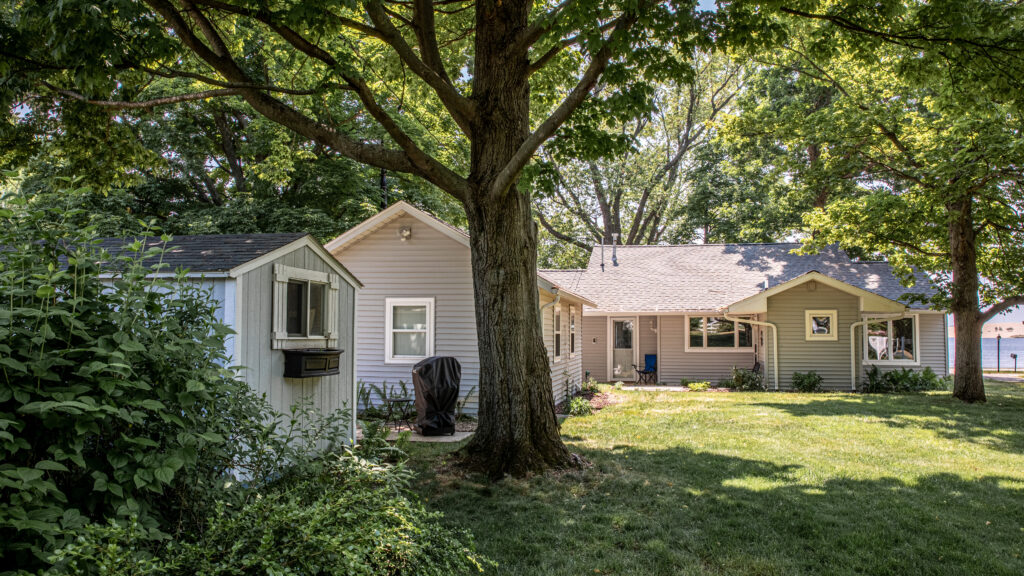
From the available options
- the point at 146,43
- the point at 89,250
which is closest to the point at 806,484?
the point at 89,250

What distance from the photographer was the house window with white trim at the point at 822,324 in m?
17.6

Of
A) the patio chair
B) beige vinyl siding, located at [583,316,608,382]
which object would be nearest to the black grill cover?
the patio chair

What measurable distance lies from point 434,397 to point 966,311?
13193 mm

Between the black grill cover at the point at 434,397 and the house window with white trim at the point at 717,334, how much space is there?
11404 mm

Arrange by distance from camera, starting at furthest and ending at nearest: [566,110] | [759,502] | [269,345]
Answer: [566,110] → [269,345] → [759,502]

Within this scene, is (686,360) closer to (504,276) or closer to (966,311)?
(966,311)

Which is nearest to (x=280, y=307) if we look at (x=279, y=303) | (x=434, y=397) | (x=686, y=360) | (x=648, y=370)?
(x=279, y=303)

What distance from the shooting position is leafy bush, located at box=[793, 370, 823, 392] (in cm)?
1731

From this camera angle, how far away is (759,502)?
6094 millimetres

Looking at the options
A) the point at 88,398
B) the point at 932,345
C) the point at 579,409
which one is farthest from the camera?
the point at 932,345

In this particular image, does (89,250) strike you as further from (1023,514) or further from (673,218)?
(673,218)

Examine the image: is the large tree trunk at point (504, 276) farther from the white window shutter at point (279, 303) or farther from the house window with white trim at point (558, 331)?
the house window with white trim at point (558, 331)

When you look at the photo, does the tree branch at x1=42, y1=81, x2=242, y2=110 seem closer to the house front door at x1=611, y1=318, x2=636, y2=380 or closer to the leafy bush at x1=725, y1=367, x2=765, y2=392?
the leafy bush at x1=725, y1=367, x2=765, y2=392

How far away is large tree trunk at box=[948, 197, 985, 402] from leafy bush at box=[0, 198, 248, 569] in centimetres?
1684
